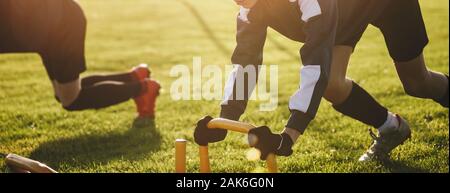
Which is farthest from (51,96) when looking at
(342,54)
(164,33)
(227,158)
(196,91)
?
(164,33)

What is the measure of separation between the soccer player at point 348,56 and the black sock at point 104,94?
8.22ft

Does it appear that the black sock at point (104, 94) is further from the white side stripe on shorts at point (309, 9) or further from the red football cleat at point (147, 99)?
the white side stripe on shorts at point (309, 9)

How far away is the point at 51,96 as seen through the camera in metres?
7.70

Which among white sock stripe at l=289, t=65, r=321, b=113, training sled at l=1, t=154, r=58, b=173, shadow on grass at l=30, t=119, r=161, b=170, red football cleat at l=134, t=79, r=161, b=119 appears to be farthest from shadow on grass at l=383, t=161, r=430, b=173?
red football cleat at l=134, t=79, r=161, b=119

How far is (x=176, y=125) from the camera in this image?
242 inches

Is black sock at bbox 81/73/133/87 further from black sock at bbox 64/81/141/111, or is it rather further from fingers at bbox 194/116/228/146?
fingers at bbox 194/116/228/146

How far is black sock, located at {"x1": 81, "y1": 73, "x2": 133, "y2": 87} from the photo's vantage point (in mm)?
6297

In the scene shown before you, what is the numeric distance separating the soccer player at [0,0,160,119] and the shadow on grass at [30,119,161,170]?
42cm

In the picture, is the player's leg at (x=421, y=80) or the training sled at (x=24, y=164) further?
the player's leg at (x=421, y=80)

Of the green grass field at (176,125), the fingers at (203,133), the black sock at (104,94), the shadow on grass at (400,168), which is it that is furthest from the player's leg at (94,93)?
the fingers at (203,133)

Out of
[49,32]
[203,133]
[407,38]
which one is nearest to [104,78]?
[49,32]

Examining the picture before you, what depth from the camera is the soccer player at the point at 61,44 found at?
16.8 feet
